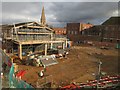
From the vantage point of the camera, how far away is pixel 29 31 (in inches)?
1066

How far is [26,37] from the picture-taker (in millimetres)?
26562

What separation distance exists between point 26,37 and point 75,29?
A: 33.0 m

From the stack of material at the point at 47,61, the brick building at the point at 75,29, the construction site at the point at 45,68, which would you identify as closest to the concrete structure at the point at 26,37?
the construction site at the point at 45,68

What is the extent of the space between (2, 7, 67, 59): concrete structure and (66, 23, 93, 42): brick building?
2598cm

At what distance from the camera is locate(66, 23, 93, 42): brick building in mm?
56000

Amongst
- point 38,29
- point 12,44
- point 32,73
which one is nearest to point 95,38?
point 38,29

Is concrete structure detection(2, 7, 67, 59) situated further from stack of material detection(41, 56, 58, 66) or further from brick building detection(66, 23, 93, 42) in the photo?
brick building detection(66, 23, 93, 42)

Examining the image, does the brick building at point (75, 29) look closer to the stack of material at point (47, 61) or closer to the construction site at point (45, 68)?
the construction site at point (45, 68)

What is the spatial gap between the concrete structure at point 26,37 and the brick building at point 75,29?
2598cm

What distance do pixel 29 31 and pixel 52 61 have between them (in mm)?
8476

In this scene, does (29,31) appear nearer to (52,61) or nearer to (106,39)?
(52,61)

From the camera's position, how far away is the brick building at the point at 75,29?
56000mm

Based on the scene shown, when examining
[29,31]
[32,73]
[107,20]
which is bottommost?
[32,73]

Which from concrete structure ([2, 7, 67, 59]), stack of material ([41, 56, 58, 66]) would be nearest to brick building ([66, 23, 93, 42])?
concrete structure ([2, 7, 67, 59])
